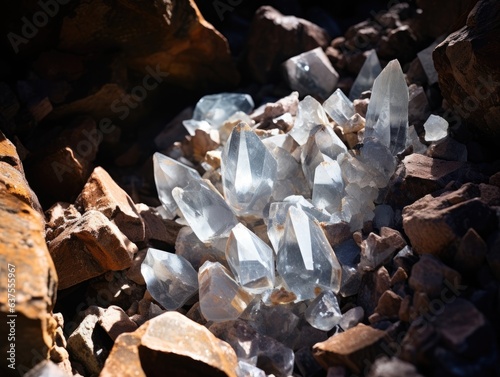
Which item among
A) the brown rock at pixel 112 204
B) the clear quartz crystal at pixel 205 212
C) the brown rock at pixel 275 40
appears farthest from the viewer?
the brown rock at pixel 275 40

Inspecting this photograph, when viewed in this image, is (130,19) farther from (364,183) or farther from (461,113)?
(461,113)

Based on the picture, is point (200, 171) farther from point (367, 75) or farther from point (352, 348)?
point (352, 348)

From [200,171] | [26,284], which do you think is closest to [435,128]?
[200,171]

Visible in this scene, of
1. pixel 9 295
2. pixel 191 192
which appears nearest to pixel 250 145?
pixel 191 192

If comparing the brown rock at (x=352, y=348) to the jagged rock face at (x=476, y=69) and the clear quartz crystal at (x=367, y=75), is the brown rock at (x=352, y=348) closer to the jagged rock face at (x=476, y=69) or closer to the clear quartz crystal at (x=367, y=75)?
the jagged rock face at (x=476, y=69)

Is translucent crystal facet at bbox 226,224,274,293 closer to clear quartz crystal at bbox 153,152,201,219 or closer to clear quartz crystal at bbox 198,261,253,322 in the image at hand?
clear quartz crystal at bbox 198,261,253,322

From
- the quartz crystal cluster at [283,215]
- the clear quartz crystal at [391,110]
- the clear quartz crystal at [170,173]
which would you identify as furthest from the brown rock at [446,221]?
the clear quartz crystal at [170,173]

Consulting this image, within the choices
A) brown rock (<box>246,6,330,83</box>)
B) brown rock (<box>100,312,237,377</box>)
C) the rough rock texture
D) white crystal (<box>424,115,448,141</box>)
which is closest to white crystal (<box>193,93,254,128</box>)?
brown rock (<box>246,6,330,83</box>)
